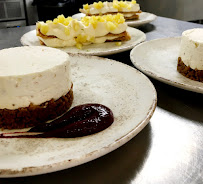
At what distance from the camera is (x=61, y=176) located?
0.86 m

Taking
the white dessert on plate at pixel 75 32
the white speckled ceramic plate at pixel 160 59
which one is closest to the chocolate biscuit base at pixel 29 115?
the white speckled ceramic plate at pixel 160 59

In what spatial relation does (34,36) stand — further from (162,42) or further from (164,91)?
(164,91)

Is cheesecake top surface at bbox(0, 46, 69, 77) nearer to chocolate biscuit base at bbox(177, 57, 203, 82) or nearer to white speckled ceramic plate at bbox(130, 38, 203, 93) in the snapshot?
white speckled ceramic plate at bbox(130, 38, 203, 93)

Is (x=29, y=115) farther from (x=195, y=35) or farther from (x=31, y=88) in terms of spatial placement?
(x=195, y=35)

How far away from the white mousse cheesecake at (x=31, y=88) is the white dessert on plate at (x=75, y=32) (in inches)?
36.9

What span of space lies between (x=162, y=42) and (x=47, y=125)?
4.48ft

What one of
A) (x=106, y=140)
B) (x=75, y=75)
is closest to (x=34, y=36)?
(x=75, y=75)

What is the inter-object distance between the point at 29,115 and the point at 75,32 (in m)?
1.22

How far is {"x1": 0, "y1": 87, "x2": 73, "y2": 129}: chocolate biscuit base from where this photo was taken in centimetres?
107

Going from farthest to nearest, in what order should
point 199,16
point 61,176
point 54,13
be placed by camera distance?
1. point 199,16
2. point 54,13
3. point 61,176

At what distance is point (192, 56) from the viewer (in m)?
1.51

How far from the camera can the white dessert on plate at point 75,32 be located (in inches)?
82.8

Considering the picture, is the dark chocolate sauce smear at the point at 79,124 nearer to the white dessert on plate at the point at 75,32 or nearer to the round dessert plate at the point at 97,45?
the round dessert plate at the point at 97,45

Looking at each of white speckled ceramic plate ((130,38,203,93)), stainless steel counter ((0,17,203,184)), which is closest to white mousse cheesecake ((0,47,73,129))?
stainless steel counter ((0,17,203,184))
